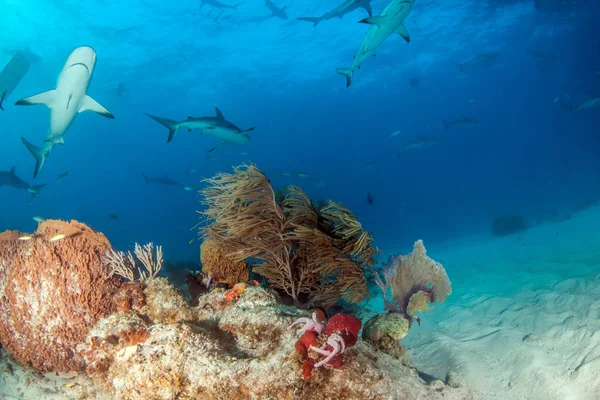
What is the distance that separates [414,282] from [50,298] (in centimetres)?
538

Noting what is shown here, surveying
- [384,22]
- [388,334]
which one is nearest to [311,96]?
[384,22]

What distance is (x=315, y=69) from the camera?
44062 millimetres

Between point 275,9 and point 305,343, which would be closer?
point 305,343

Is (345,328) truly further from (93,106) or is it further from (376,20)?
(93,106)

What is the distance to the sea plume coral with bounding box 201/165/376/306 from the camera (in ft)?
A: 15.0

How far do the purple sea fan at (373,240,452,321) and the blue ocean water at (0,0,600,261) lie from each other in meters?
17.5

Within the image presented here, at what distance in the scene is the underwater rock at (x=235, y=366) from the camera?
2693 mm

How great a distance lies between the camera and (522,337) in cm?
516

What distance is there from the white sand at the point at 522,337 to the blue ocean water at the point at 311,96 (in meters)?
17.4

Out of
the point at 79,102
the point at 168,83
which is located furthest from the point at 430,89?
the point at 79,102

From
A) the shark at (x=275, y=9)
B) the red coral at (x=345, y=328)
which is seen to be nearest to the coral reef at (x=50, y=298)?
the red coral at (x=345, y=328)

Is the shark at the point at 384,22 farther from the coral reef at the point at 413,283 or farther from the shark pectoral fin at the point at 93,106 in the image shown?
the shark pectoral fin at the point at 93,106

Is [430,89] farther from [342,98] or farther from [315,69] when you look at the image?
[315,69]

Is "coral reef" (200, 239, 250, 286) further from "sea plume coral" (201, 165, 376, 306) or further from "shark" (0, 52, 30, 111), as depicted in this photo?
"shark" (0, 52, 30, 111)
